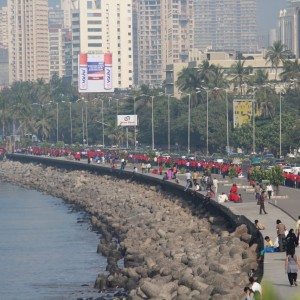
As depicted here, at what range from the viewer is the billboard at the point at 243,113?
388ft

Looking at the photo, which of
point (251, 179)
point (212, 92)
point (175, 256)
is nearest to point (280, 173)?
point (251, 179)

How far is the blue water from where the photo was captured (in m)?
44.8

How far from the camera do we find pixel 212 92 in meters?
142

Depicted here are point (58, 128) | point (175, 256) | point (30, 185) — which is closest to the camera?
point (175, 256)

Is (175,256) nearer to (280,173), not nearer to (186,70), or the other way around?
(280,173)

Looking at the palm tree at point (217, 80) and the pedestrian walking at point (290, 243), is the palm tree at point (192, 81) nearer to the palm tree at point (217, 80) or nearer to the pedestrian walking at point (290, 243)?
the palm tree at point (217, 80)

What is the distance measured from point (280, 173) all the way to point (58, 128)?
391ft

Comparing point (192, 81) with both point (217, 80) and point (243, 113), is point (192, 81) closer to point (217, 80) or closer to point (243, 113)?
point (217, 80)

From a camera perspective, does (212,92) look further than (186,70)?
No

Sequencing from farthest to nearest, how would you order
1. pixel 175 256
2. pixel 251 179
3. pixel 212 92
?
pixel 212 92 → pixel 251 179 → pixel 175 256

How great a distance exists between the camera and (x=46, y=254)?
56000 millimetres

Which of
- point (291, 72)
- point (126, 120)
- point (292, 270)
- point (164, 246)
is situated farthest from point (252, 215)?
point (291, 72)

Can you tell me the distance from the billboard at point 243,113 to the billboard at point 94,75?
6492cm

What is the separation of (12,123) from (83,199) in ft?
349
